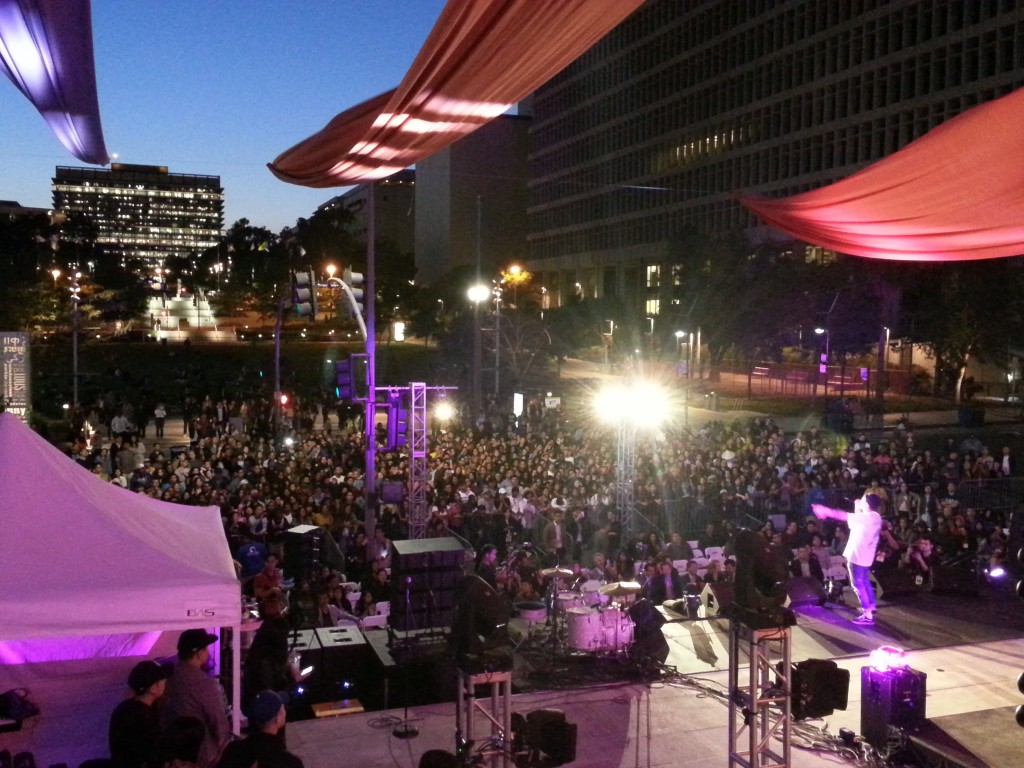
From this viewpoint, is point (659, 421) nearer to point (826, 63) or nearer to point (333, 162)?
point (333, 162)

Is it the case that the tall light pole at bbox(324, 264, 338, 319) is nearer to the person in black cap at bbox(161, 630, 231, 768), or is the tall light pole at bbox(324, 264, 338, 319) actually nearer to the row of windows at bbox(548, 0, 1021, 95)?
the person in black cap at bbox(161, 630, 231, 768)

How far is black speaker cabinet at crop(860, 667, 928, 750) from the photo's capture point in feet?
23.6

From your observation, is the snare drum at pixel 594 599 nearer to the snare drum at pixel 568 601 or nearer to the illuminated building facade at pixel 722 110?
the snare drum at pixel 568 601

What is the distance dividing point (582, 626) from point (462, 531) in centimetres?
615

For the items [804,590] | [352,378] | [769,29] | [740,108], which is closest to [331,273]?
[352,378]

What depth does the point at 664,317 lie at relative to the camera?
51469 mm

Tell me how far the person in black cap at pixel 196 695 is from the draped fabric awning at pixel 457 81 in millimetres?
3450

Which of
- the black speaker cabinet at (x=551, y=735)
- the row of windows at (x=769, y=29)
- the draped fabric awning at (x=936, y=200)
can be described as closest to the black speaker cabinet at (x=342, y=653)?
the black speaker cabinet at (x=551, y=735)

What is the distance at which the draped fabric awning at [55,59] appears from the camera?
458cm

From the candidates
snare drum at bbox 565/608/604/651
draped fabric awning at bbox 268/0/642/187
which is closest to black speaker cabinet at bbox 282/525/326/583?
snare drum at bbox 565/608/604/651

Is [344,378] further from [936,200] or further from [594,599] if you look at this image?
[936,200]

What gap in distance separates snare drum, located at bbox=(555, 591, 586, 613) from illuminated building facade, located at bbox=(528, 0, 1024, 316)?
31681 millimetres

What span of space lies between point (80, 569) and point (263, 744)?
9.20 feet

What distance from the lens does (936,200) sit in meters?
6.05
